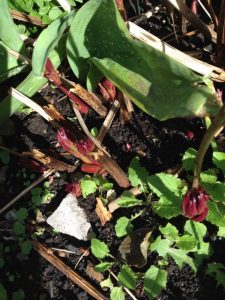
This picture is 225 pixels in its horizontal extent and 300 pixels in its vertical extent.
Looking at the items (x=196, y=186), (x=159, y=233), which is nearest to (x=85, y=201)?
(x=159, y=233)

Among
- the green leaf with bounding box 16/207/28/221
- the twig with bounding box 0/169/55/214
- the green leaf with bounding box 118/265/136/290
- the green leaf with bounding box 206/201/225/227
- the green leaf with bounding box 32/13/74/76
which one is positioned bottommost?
the green leaf with bounding box 118/265/136/290

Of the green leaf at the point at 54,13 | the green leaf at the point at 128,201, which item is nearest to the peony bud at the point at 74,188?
the green leaf at the point at 128,201

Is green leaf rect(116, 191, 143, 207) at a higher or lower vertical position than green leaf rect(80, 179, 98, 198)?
lower

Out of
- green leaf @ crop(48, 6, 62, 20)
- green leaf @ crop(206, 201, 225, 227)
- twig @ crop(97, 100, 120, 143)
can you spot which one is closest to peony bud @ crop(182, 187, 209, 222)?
green leaf @ crop(206, 201, 225, 227)

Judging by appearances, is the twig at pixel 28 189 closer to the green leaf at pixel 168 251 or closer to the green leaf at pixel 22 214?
the green leaf at pixel 22 214

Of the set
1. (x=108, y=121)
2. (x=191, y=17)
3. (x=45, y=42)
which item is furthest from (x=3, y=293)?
(x=191, y=17)

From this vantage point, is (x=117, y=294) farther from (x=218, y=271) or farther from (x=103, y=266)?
(x=218, y=271)

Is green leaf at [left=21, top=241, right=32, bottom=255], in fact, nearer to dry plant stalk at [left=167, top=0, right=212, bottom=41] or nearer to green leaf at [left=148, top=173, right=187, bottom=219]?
green leaf at [left=148, top=173, right=187, bottom=219]
